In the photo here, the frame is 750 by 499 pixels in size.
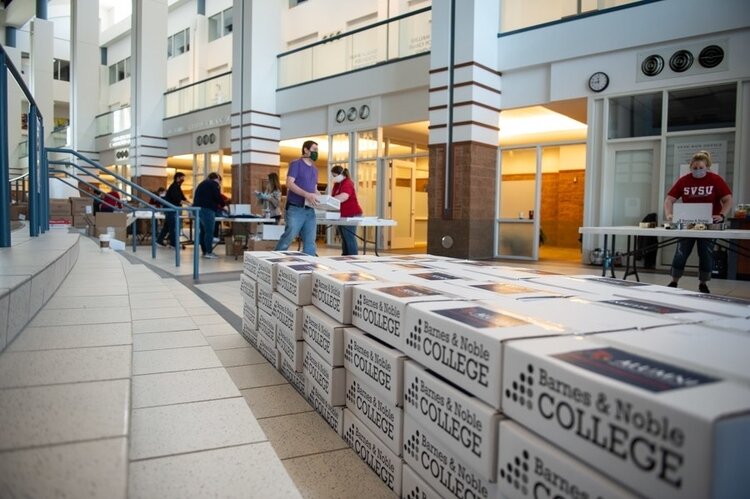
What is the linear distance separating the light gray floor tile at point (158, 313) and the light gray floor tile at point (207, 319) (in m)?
0.15

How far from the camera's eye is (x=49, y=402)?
1191 mm

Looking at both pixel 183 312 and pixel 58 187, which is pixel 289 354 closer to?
pixel 183 312

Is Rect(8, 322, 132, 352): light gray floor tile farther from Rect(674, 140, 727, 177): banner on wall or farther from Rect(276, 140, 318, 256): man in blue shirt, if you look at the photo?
Rect(674, 140, 727, 177): banner on wall

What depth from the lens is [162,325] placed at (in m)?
3.11

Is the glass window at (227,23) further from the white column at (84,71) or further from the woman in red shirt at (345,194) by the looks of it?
the woman in red shirt at (345,194)

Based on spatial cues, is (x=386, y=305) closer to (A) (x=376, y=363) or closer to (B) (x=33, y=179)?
(A) (x=376, y=363)

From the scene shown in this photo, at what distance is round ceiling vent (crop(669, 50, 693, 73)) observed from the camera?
6.93m

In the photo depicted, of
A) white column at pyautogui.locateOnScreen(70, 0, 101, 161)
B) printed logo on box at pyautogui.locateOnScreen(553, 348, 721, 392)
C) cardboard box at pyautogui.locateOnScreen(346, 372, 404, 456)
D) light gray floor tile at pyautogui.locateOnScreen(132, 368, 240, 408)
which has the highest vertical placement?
white column at pyautogui.locateOnScreen(70, 0, 101, 161)

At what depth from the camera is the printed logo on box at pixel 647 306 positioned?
135 cm

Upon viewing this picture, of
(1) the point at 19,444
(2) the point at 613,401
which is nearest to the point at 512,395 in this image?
(2) the point at 613,401

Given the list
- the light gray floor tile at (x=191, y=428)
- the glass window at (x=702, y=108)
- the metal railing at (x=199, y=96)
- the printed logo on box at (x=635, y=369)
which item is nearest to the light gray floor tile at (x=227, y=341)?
the light gray floor tile at (x=191, y=428)

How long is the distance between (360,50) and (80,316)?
1007cm

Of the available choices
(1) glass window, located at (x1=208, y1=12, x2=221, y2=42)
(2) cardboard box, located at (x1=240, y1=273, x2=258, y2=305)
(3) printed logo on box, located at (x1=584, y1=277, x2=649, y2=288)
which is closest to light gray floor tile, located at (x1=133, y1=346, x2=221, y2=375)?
(2) cardboard box, located at (x1=240, y1=273, x2=258, y2=305)

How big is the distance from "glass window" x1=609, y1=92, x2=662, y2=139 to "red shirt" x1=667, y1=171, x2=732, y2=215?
264 centimetres
